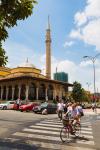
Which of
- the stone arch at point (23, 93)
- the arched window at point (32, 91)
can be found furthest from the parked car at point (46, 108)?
the stone arch at point (23, 93)

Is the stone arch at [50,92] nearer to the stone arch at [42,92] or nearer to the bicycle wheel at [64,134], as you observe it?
the stone arch at [42,92]

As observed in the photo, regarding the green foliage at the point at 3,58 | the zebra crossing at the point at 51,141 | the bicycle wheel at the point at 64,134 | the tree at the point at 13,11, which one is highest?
the tree at the point at 13,11

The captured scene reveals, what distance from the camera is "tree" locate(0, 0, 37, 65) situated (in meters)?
11.2

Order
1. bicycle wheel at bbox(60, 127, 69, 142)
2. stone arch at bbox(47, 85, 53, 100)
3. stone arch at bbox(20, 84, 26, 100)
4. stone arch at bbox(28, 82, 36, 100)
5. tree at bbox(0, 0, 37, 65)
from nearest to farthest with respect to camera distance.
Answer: tree at bbox(0, 0, 37, 65) → bicycle wheel at bbox(60, 127, 69, 142) → stone arch at bbox(28, 82, 36, 100) → stone arch at bbox(20, 84, 26, 100) → stone arch at bbox(47, 85, 53, 100)

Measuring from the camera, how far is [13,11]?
37.5ft

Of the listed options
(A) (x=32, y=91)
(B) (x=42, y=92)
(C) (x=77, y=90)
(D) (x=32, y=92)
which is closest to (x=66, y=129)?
(A) (x=32, y=91)

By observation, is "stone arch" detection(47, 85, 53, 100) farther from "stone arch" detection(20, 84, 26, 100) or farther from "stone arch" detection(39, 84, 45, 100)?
"stone arch" detection(20, 84, 26, 100)

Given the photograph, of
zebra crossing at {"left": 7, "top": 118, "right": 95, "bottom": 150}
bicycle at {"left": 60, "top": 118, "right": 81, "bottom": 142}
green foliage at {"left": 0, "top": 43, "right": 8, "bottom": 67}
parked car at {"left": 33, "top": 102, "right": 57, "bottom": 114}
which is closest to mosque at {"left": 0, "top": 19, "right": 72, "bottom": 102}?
parked car at {"left": 33, "top": 102, "right": 57, "bottom": 114}

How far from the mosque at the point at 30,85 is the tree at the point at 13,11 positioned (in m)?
53.1

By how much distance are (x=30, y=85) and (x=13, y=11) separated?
189 ft

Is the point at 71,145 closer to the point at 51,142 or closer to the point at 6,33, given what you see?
the point at 51,142

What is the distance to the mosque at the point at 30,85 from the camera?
68.0 m

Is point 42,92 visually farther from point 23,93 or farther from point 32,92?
point 23,93

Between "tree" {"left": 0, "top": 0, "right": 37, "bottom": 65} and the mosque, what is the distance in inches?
2089
